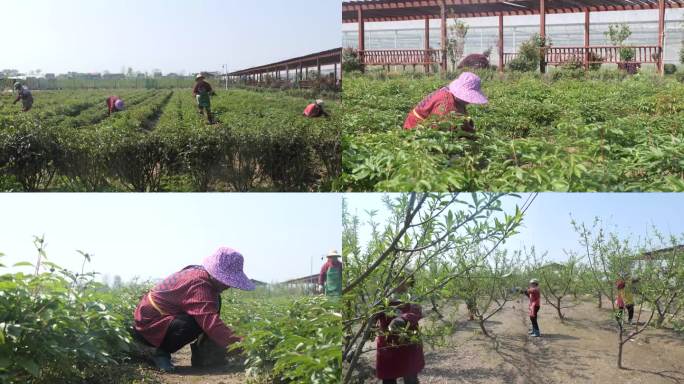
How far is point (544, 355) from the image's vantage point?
363 centimetres

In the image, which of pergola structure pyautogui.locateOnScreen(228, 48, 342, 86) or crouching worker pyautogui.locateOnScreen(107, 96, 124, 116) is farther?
crouching worker pyautogui.locateOnScreen(107, 96, 124, 116)

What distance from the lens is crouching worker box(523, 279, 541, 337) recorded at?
12.0 ft

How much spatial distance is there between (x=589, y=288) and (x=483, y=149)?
34.3 inches

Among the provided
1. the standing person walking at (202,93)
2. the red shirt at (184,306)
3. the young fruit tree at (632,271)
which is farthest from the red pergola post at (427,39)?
the red shirt at (184,306)

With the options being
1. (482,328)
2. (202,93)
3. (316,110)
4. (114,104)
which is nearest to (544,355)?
(482,328)

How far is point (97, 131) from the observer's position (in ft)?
15.4

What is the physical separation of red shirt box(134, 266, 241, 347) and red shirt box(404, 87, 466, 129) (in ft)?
4.57

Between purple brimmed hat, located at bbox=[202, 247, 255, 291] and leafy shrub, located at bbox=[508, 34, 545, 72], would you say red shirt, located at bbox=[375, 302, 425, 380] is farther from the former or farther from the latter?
leafy shrub, located at bbox=[508, 34, 545, 72]

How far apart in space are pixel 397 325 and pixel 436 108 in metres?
1.17

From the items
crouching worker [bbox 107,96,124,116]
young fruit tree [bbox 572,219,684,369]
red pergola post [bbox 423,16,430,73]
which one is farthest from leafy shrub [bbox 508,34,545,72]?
crouching worker [bbox 107,96,124,116]

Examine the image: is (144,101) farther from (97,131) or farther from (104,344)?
(104,344)

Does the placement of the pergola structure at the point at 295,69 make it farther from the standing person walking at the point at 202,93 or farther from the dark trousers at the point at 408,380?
the dark trousers at the point at 408,380

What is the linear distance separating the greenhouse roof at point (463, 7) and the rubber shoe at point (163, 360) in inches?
90.5

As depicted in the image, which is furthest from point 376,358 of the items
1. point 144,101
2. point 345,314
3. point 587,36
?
point 587,36
